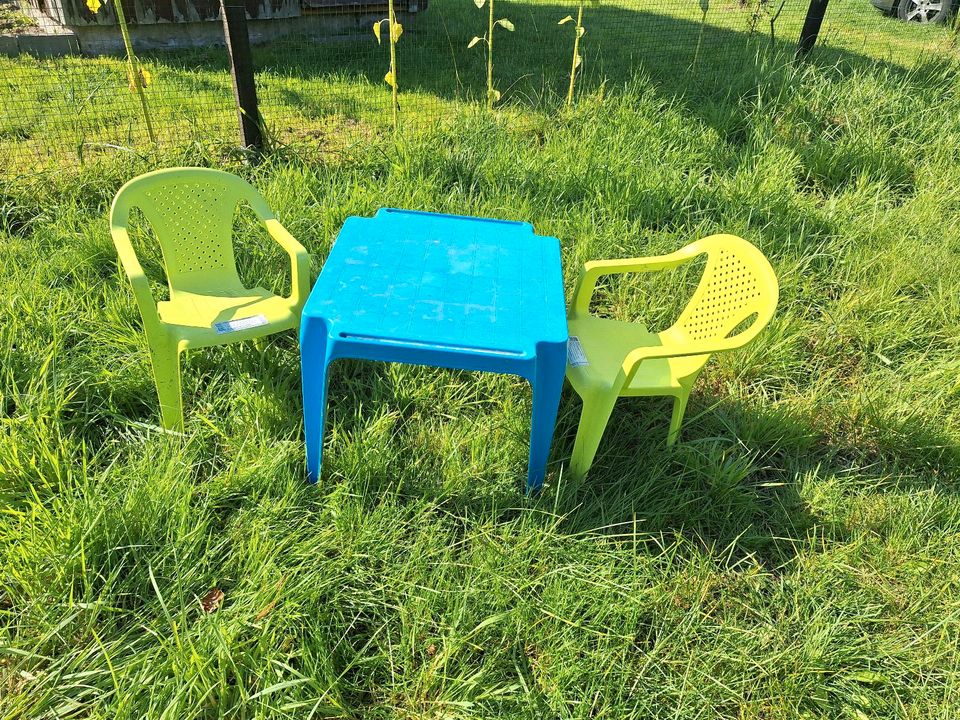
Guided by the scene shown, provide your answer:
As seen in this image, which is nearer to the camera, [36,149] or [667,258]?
Result: [667,258]

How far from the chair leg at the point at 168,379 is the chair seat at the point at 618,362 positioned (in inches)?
59.5

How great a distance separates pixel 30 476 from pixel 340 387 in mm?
1158

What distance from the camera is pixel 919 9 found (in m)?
9.29

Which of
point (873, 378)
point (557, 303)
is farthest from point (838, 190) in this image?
point (557, 303)

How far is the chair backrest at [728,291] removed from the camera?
7.97 ft

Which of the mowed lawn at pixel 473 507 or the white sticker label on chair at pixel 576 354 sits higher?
the white sticker label on chair at pixel 576 354

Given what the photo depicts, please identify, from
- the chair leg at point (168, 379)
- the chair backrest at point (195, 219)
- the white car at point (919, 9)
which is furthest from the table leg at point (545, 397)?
the white car at point (919, 9)

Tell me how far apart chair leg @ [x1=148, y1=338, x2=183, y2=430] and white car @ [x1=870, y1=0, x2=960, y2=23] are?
35.5 feet

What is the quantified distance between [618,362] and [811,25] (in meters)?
4.96

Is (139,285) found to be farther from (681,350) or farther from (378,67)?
(378,67)

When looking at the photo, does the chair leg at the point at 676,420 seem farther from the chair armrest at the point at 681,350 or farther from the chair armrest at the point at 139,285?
the chair armrest at the point at 139,285

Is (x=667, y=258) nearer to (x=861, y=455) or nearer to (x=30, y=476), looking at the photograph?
(x=861, y=455)

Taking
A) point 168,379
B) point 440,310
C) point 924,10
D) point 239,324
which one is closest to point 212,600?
point 168,379

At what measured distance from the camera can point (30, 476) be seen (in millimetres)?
2207
